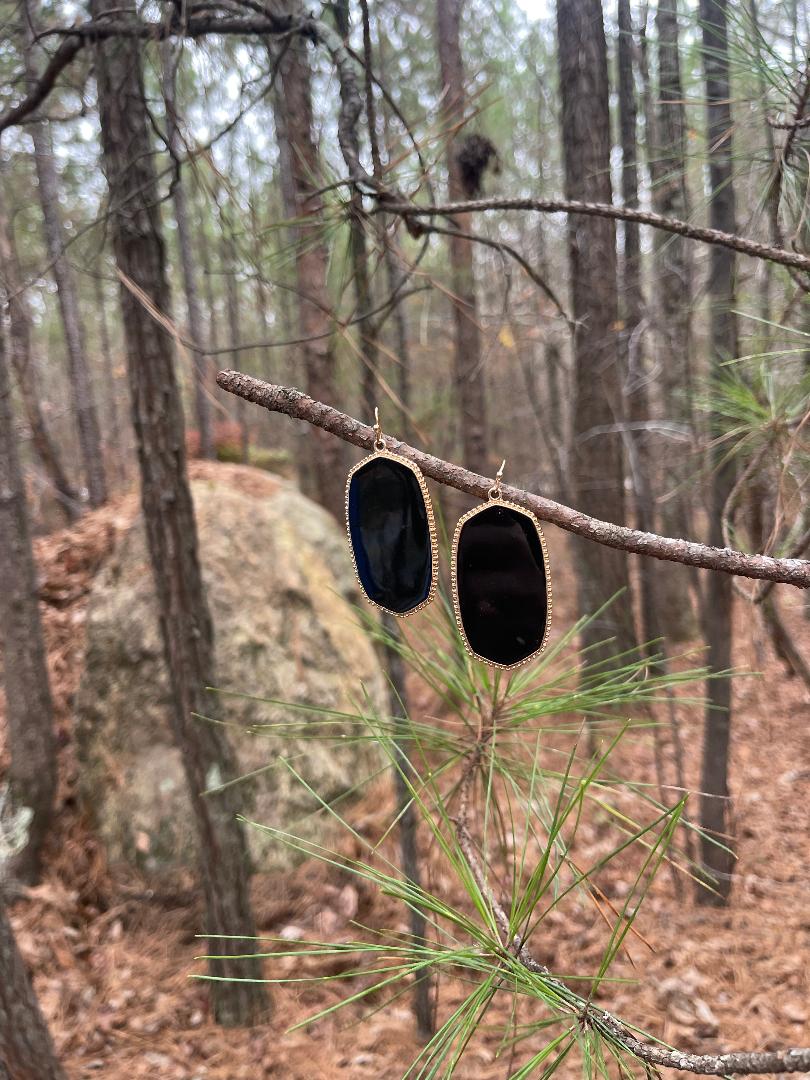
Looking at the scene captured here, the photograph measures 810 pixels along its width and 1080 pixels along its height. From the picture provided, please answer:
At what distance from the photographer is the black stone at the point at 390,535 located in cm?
121

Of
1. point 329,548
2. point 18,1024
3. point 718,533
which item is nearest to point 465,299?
point 329,548

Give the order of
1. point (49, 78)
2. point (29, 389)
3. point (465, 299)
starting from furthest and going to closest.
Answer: point (29, 389)
point (465, 299)
point (49, 78)

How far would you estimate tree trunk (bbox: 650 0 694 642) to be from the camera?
3.38 m

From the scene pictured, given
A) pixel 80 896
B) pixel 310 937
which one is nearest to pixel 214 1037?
pixel 310 937

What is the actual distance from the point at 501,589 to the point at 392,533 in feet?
0.73

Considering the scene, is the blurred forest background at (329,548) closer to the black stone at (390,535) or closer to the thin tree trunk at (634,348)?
the thin tree trunk at (634,348)

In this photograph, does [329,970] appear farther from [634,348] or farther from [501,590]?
[634,348]

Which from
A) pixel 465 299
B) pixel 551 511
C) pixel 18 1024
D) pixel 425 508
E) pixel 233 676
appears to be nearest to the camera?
pixel 551 511

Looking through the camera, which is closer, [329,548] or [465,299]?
[465,299]

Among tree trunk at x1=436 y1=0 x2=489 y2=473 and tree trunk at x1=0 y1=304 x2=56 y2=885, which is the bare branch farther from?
tree trunk at x1=436 y1=0 x2=489 y2=473

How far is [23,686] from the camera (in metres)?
3.81

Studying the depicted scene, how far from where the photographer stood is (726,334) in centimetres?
316

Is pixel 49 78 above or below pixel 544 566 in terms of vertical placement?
above

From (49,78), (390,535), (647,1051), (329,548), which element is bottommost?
(647,1051)
